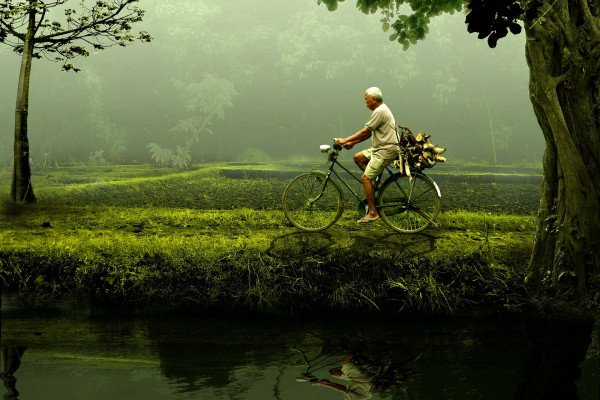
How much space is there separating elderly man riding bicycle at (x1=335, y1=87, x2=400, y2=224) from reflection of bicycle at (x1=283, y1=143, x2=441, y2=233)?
0.50ft

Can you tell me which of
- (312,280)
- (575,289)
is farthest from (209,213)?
(575,289)

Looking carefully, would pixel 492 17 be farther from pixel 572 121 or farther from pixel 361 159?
pixel 361 159

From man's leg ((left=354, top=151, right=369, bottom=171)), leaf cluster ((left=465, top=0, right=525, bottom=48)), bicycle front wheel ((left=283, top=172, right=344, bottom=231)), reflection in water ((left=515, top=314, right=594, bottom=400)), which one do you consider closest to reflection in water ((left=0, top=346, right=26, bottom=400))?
reflection in water ((left=515, top=314, right=594, bottom=400))

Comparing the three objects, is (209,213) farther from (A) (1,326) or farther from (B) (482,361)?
(B) (482,361)

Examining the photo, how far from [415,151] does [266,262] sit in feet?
8.28

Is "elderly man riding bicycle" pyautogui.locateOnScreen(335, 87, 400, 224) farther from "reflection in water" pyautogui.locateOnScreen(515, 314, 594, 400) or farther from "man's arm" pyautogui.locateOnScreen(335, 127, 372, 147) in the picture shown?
"reflection in water" pyautogui.locateOnScreen(515, 314, 594, 400)

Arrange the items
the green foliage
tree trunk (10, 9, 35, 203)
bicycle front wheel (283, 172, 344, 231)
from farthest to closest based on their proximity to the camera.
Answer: the green foliage
tree trunk (10, 9, 35, 203)
bicycle front wheel (283, 172, 344, 231)

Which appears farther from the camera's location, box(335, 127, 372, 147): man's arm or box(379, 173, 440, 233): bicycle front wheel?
box(379, 173, 440, 233): bicycle front wheel

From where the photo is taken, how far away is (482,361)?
5.41m

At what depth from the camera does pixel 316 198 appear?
8.86 metres

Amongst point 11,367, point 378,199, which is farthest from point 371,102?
point 11,367

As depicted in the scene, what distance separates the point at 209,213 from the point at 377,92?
4690mm

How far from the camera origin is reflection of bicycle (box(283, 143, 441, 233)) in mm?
8672

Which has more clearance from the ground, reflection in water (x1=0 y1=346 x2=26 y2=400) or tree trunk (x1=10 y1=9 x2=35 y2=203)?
tree trunk (x1=10 y1=9 x2=35 y2=203)
